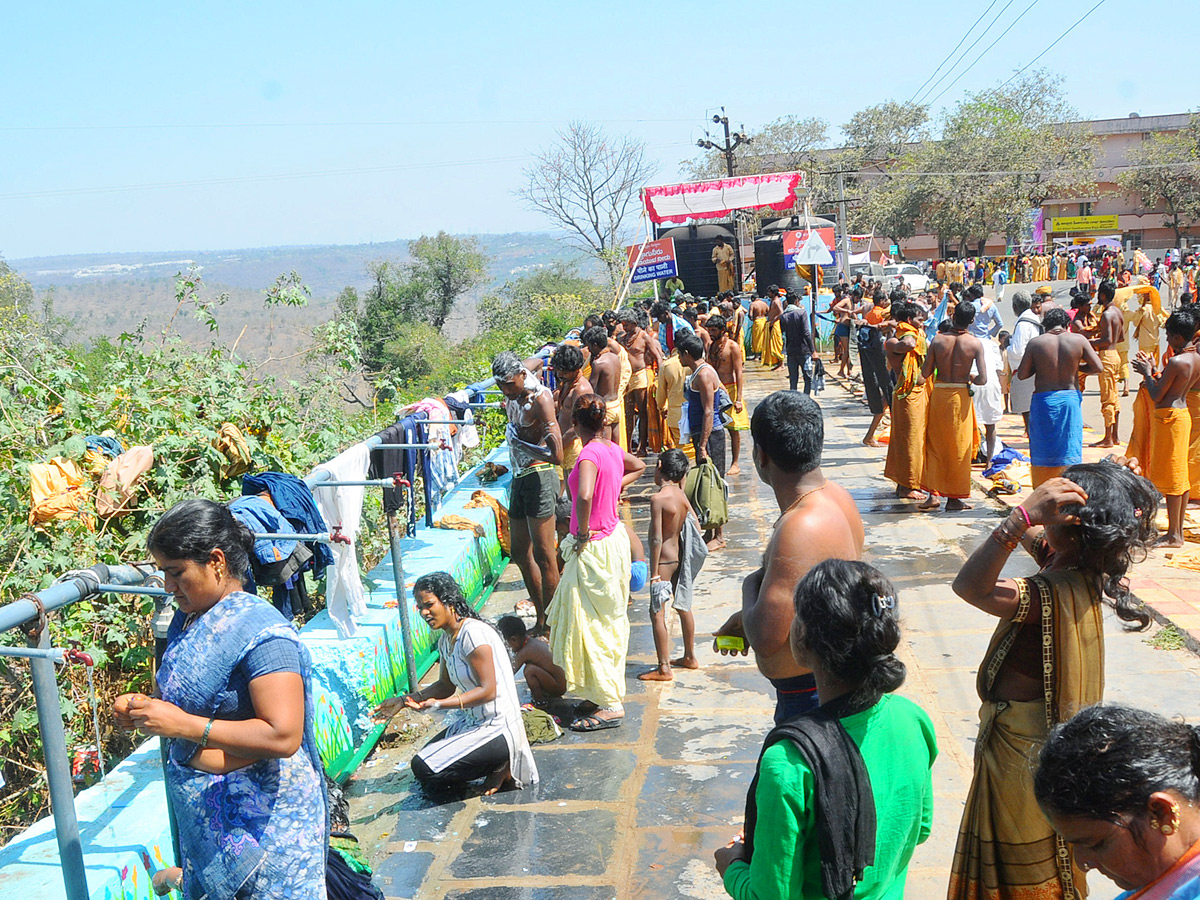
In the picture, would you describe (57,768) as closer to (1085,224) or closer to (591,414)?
(591,414)

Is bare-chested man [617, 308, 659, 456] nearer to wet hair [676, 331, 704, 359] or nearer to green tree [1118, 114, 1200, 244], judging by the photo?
wet hair [676, 331, 704, 359]

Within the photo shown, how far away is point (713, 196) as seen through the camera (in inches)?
923

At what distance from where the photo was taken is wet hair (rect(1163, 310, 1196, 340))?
7.04 metres

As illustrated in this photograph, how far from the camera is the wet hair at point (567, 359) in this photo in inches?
278

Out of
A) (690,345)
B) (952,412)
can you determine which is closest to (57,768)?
(690,345)

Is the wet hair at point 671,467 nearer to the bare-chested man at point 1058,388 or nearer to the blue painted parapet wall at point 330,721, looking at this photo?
the blue painted parapet wall at point 330,721

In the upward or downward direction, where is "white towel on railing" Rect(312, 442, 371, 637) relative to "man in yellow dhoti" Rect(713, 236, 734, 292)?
downward

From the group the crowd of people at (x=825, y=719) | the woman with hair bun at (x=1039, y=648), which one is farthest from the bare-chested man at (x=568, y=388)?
the woman with hair bun at (x=1039, y=648)

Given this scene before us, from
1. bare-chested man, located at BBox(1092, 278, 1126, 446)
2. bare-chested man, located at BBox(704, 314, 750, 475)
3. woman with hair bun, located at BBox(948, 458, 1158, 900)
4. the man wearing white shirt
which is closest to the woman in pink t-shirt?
woman with hair bun, located at BBox(948, 458, 1158, 900)

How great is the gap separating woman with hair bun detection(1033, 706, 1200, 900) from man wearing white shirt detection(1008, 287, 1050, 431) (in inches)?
395

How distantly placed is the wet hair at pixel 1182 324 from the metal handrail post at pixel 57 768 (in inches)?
278

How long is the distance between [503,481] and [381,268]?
40459mm

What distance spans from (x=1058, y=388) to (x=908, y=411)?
1747 mm

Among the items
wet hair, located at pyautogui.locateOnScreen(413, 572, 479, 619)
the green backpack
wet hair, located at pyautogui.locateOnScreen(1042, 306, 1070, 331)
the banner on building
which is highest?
the banner on building
